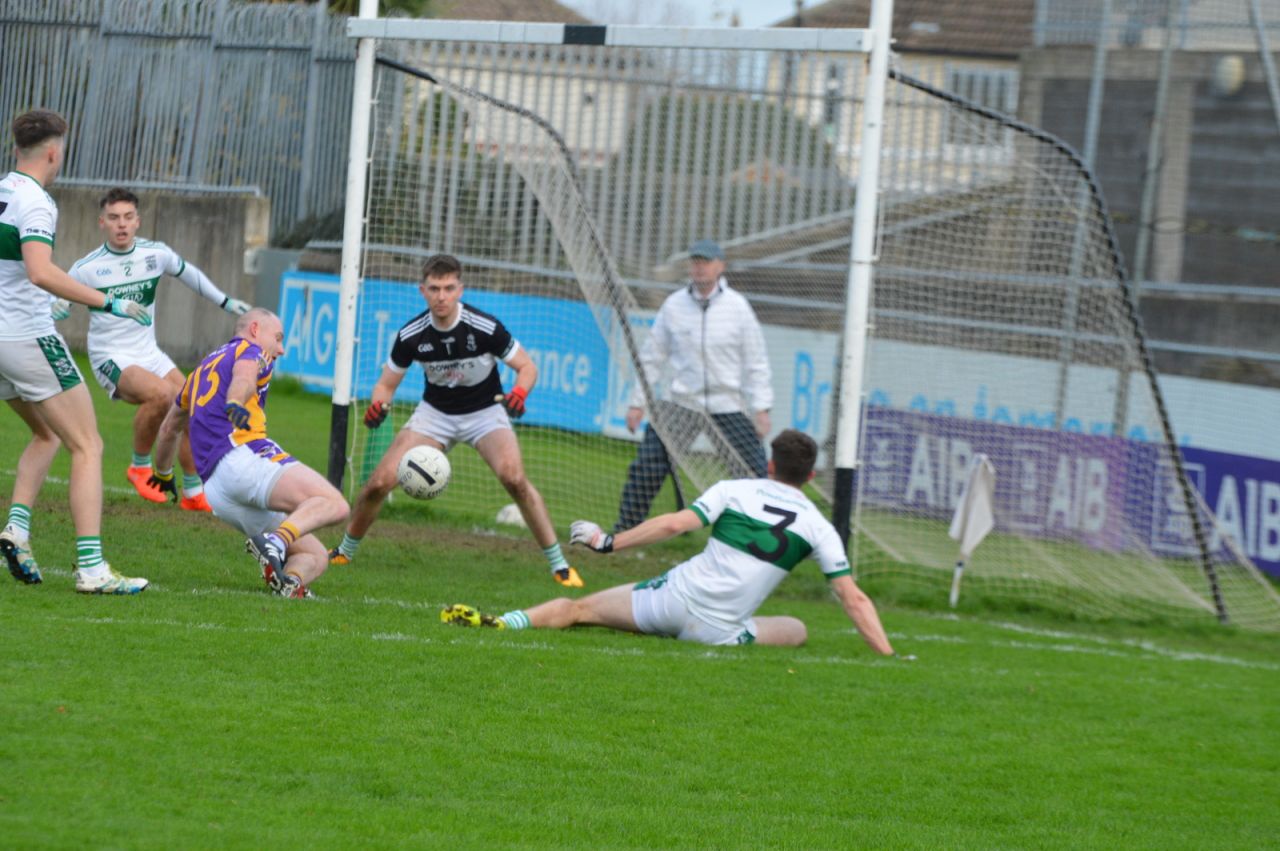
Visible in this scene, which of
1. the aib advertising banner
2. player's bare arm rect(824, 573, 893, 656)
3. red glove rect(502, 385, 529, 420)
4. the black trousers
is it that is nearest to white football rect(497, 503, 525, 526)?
the black trousers

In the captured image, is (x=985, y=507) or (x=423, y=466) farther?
(x=985, y=507)

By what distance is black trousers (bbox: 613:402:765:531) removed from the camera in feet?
38.0

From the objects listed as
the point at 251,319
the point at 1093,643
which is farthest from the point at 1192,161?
the point at 251,319

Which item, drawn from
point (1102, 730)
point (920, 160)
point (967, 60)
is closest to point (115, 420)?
point (920, 160)

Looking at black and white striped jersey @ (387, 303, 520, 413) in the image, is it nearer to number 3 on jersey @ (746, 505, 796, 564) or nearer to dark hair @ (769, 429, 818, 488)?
dark hair @ (769, 429, 818, 488)

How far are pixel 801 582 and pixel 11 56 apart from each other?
554 inches

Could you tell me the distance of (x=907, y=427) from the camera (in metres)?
13.7

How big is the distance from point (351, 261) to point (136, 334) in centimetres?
168

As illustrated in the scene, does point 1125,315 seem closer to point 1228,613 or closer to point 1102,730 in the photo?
point 1228,613

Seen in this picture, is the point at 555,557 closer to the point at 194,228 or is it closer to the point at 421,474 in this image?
the point at 421,474

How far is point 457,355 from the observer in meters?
9.71

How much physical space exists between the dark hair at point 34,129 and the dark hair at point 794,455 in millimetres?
3783

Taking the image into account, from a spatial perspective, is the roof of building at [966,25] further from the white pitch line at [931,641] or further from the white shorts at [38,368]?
the white shorts at [38,368]

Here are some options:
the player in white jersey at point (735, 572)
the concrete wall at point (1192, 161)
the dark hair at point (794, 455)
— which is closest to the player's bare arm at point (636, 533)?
the player in white jersey at point (735, 572)
